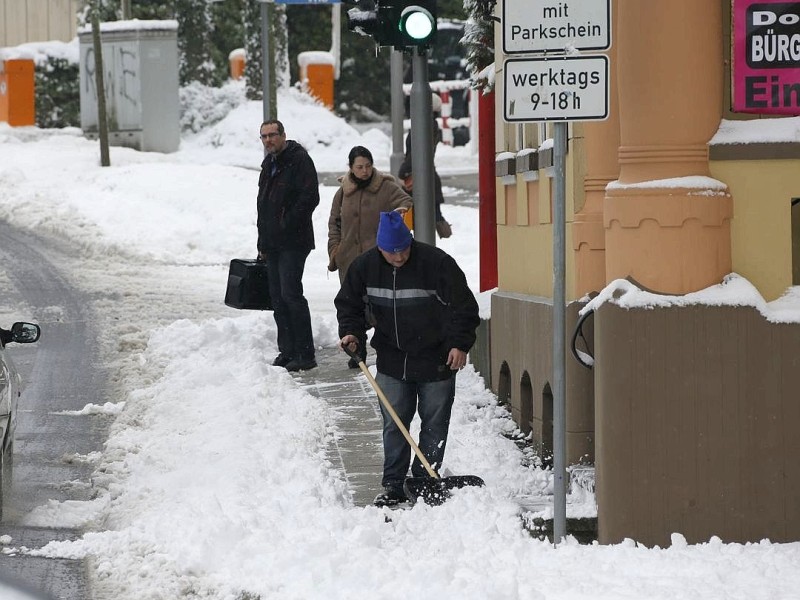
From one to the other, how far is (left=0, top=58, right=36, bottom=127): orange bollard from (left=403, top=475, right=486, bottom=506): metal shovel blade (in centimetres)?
2788

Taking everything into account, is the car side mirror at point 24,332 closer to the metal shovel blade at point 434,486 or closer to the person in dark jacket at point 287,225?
the metal shovel blade at point 434,486

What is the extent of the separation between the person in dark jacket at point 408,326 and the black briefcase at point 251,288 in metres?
4.65

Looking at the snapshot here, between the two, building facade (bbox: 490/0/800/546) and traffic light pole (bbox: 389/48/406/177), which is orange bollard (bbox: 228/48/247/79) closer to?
traffic light pole (bbox: 389/48/406/177)

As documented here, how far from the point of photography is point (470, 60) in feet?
41.9

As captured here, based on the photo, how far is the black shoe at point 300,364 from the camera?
43.4 feet

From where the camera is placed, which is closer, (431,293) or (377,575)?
(377,575)

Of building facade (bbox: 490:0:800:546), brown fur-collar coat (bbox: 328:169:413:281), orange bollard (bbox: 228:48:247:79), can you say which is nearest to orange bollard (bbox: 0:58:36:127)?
orange bollard (bbox: 228:48:247:79)

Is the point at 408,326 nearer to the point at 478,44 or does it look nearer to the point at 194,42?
the point at 478,44

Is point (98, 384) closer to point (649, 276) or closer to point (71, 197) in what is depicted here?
point (649, 276)

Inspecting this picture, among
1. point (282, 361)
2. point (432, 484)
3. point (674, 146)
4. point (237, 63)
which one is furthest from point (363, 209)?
point (237, 63)

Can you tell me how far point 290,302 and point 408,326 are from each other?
4.54m

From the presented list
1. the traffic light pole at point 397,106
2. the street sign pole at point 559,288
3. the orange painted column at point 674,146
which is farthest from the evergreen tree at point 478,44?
the street sign pole at point 559,288

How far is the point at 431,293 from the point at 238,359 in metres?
5.10

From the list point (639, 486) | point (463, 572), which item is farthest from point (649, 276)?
point (463, 572)
